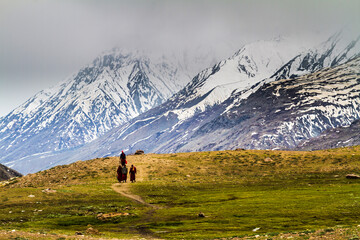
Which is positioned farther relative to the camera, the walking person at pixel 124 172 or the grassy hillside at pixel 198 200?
the walking person at pixel 124 172

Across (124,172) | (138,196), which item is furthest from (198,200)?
(124,172)

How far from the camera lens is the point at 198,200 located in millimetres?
66688

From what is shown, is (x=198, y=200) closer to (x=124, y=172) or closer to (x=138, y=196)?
(x=138, y=196)

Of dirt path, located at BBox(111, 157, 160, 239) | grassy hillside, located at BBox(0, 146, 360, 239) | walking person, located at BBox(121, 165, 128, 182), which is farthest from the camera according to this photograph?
walking person, located at BBox(121, 165, 128, 182)

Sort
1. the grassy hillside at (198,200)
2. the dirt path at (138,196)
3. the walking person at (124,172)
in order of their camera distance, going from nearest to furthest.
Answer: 1. the grassy hillside at (198,200)
2. the dirt path at (138,196)
3. the walking person at (124,172)

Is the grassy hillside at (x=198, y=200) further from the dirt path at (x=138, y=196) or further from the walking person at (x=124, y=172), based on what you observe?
the walking person at (x=124, y=172)

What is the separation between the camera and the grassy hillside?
43875mm

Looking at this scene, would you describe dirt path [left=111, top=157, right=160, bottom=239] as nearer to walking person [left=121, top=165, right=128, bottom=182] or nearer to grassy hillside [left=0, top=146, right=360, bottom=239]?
grassy hillside [left=0, top=146, right=360, bottom=239]

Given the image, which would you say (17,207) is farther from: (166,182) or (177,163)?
(177,163)

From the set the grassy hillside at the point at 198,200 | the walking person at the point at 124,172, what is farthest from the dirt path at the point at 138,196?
the walking person at the point at 124,172

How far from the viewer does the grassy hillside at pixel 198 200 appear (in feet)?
144

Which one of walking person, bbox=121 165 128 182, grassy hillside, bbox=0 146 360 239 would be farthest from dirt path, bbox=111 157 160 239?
walking person, bbox=121 165 128 182

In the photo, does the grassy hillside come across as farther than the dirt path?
No

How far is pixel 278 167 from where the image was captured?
10638 centimetres
